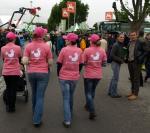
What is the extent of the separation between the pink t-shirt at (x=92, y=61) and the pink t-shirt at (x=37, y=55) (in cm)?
113

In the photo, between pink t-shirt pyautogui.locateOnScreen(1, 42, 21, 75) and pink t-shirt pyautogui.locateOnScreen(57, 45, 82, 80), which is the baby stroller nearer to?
pink t-shirt pyautogui.locateOnScreen(1, 42, 21, 75)

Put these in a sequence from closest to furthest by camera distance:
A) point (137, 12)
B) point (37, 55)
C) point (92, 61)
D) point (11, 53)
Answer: point (37, 55), point (92, 61), point (11, 53), point (137, 12)

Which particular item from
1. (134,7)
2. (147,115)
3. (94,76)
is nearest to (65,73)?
(94,76)

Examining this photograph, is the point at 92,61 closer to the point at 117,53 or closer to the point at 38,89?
the point at 38,89

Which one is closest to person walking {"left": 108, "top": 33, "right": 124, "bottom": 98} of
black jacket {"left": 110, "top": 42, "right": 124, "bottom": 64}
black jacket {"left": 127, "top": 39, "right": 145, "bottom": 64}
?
black jacket {"left": 110, "top": 42, "right": 124, "bottom": 64}

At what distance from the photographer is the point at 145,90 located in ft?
48.2

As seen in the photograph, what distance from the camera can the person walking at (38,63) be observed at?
9180 millimetres

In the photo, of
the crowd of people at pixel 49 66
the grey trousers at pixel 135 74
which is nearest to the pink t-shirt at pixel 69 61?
the crowd of people at pixel 49 66

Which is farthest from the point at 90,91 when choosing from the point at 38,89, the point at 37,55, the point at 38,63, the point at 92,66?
the point at 37,55

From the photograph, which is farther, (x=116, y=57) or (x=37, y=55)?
(x=116, y=57)

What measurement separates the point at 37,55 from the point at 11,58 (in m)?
1.27

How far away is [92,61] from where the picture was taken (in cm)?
1014

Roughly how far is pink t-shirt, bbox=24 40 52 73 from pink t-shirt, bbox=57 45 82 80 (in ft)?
0.95

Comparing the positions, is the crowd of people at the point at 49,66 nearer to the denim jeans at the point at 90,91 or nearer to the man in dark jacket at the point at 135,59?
the denim jeans at the point at 90,91
